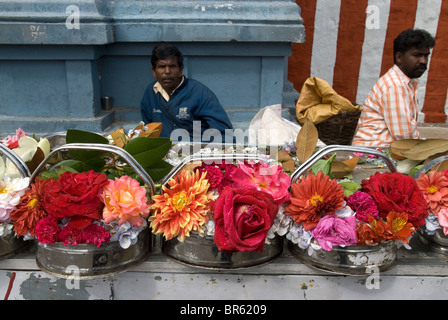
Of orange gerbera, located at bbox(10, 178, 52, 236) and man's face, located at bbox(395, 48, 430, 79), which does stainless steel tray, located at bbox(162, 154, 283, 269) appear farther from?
man's face, located at bbox(395, 48, 430, 79)

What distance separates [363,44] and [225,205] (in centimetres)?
448

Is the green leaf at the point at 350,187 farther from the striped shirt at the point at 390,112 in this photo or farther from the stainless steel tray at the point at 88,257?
the striped shirt at the point at 390,112

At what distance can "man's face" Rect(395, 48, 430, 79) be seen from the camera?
8.36 feet

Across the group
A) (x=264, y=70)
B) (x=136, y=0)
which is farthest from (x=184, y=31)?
(x=264, y=70)

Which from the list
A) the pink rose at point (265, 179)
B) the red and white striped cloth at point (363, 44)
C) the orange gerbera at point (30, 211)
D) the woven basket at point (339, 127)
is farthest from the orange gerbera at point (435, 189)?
the red and white striped cloth at point (363, 44)

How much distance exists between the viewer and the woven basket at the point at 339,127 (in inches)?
136

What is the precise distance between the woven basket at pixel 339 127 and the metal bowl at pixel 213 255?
8.85 feet

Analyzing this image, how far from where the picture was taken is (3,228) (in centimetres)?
93

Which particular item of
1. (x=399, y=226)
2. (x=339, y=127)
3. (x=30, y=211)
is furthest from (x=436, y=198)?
(x=339, y=127)

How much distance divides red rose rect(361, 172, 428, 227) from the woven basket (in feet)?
8.51

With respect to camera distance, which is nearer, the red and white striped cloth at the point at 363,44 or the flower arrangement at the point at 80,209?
the flower arrangement at the point at 80,209

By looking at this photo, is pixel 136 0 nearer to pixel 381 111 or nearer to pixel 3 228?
pixel 381 111

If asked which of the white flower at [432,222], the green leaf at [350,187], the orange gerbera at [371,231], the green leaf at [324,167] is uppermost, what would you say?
the green leaf at [324,167]
